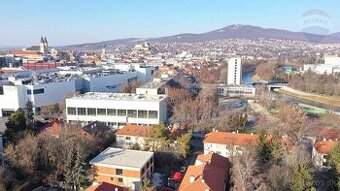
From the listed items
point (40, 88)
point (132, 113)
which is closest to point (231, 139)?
point (132, 113)

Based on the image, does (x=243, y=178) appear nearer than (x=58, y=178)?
Yes

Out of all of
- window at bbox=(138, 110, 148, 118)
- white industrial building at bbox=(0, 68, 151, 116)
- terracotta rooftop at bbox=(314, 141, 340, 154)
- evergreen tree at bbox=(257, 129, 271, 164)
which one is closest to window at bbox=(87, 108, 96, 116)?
window at bbox=(138, 110, 148, 118)

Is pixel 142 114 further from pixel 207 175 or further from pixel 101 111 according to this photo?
pixel 207 175

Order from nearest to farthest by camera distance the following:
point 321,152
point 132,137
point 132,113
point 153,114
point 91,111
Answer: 1. point 321,152
2. point 132,137
3. point 153,114
4. point 132,113
5. point 91,111

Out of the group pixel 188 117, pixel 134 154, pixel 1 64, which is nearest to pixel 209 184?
pixel 134 154

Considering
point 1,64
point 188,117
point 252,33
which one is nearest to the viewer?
point 188,117

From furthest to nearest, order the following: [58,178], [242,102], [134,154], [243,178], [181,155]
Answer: [242,102] < [181,155] < [134,154] < [58,178] < [243,178]

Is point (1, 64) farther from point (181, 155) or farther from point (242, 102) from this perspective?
point (181, 155)
